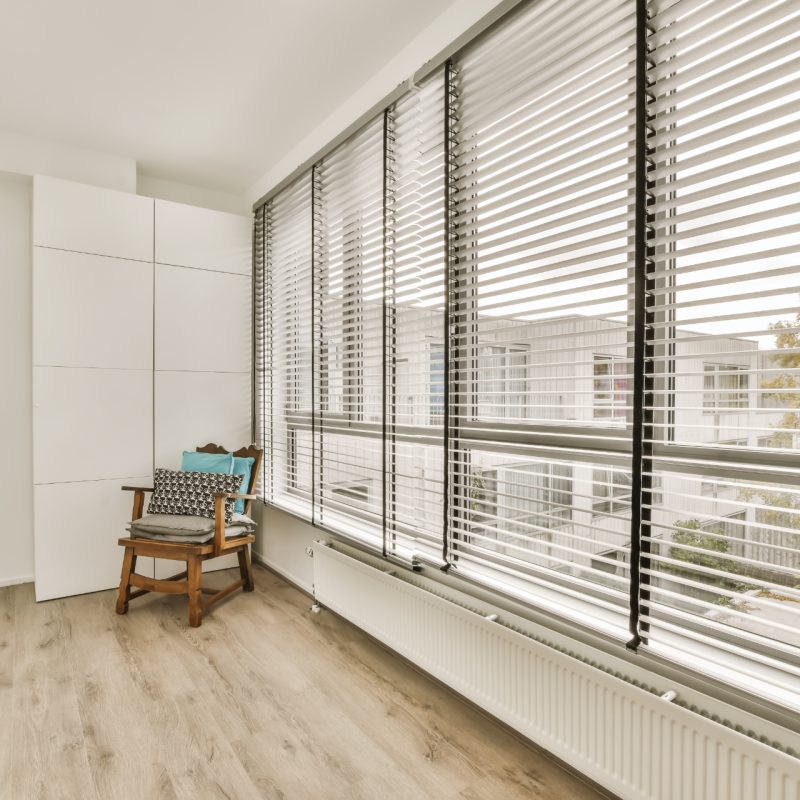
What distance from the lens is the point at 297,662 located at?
8.79 ft

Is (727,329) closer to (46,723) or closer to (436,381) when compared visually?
(436,381)

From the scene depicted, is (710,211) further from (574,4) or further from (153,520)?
(153,520)

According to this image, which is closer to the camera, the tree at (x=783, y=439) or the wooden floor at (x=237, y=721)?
the tree at (x=783, y=439)

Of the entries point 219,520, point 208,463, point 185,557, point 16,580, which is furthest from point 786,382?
point 16,580

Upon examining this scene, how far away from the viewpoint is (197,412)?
13.1ft

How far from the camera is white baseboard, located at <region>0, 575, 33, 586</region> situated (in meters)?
3.73

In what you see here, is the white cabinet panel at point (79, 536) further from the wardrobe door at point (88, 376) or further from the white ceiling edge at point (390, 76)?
the white ceiling edge at point (390, 76)

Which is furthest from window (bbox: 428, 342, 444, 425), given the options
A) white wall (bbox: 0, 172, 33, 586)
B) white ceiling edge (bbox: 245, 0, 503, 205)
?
white wall (bbox: 0, 172, 33, 586)

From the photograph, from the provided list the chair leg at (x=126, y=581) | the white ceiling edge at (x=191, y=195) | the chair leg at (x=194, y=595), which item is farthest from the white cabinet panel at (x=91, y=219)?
the chair leg at (x=194, y=595)

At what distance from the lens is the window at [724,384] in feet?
4.91

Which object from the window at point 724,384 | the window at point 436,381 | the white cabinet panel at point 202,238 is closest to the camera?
the window at point 724,384

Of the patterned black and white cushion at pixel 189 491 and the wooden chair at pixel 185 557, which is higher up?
the patterned black and white cushion at pixel 189 491

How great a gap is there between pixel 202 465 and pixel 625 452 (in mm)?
2748

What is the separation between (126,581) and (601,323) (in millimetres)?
2890
